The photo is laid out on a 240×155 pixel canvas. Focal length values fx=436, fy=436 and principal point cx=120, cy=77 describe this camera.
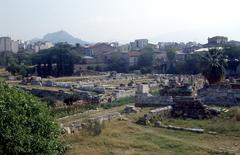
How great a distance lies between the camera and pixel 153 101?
2919 cm

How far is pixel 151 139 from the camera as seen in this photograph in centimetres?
1886

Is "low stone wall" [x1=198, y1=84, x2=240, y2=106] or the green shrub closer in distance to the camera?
the green shrub

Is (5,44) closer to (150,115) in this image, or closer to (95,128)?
(150,115)

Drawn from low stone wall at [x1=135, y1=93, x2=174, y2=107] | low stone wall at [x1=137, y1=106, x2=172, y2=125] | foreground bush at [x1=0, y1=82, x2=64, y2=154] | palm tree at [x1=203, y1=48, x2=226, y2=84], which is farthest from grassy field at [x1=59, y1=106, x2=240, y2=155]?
palm tree at [x1=203, y1=48, x2=226, y2=84]

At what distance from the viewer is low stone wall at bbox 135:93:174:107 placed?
93.0 feet

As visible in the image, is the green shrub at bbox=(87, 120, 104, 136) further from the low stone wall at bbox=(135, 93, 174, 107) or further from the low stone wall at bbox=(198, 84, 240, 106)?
the low stone wall at bbox=(198, 84, 240, 106)

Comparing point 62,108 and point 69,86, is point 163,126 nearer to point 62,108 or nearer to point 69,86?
point 62,108

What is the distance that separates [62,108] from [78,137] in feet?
33.8

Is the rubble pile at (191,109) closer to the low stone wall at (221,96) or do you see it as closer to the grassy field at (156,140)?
the grassy field at (156,140)

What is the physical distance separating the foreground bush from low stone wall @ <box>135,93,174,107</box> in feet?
50.5

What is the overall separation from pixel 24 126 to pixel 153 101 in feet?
57.3

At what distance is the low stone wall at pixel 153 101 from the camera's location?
93.0 ft

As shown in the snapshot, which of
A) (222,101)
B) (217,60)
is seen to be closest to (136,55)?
(217,60)

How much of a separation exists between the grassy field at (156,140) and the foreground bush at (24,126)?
3454mm
